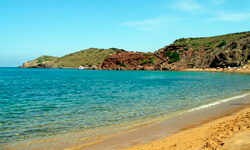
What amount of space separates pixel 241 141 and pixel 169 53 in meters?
121

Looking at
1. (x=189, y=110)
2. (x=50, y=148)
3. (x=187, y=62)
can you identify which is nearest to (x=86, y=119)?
(x=50, y=148)

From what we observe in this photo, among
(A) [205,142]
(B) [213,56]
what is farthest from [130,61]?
(A) [205,142]

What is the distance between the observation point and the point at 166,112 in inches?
593

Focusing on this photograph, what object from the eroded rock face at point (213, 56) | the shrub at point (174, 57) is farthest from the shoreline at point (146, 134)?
the shrub at point (174, 57)

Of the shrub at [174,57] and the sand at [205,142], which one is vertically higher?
the shrub at [174,57]

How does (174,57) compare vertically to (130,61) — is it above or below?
above

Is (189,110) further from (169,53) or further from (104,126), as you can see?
(169,53)

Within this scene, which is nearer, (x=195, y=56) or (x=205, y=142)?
(x=205, y=142)

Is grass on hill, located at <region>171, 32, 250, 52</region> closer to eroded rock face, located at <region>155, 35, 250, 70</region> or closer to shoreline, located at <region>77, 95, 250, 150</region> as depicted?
eroded rock face, located at <region>155, 35, 250, 70</region>

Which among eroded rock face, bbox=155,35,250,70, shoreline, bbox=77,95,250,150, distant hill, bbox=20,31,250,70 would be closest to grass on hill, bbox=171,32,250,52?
distant hill, bbox=20,31,250,70

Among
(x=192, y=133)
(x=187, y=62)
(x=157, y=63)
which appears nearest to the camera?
(x=192, y=133)

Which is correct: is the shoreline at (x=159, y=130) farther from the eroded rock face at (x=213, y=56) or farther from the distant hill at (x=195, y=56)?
the eroded rock face at (x=213, y=56)

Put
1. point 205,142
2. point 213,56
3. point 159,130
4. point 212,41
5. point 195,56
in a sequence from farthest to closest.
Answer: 1. point 212,41
2. point 195,56
3. point 213,56
4. point 159,130
5. point 205,142

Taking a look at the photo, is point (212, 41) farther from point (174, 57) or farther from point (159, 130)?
point (159, 130)
